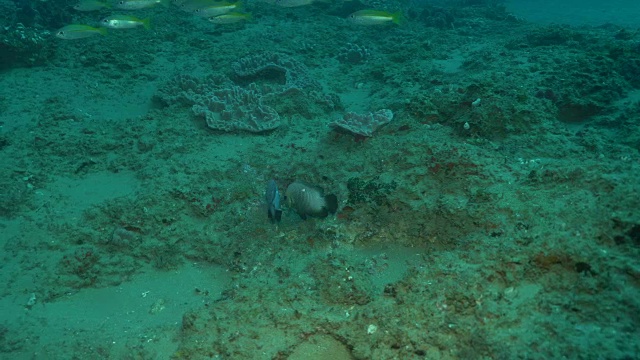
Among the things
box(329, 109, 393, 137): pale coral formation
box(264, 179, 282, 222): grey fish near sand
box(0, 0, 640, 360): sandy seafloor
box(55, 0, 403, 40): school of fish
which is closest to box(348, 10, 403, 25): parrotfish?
box(55, 0, 403, 40): school of fish

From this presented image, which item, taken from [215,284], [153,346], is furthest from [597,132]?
[153,346]

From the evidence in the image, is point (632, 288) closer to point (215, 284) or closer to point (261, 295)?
point (261, 295)

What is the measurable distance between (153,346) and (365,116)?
3842 mm

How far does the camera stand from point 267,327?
9.57 feet

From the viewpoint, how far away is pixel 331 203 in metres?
3.93

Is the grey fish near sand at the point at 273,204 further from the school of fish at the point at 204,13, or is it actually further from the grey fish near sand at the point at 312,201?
the school of fish at the point at 204,13

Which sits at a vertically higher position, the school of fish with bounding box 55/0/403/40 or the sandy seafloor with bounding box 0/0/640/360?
the school of fish with bounding box 55/0/403/40

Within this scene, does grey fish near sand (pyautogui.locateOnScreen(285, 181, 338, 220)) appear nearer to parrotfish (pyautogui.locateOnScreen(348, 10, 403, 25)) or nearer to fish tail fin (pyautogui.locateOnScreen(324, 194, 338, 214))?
fish tail fin (pyautogui.locateOnScreen(324, 194, 338, 214))

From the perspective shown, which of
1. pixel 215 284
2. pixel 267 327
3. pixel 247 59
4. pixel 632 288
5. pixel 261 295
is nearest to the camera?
pixel 632 288

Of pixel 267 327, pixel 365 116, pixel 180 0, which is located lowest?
pixel 267 327

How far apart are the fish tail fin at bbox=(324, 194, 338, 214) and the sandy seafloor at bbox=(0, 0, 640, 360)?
14 centimetres

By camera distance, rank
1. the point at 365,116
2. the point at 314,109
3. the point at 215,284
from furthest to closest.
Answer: the point at 314,109
the point at 365,116
the point at 215,284

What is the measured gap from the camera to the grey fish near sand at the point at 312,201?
395 cm

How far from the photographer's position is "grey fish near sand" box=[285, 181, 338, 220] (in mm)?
3949
